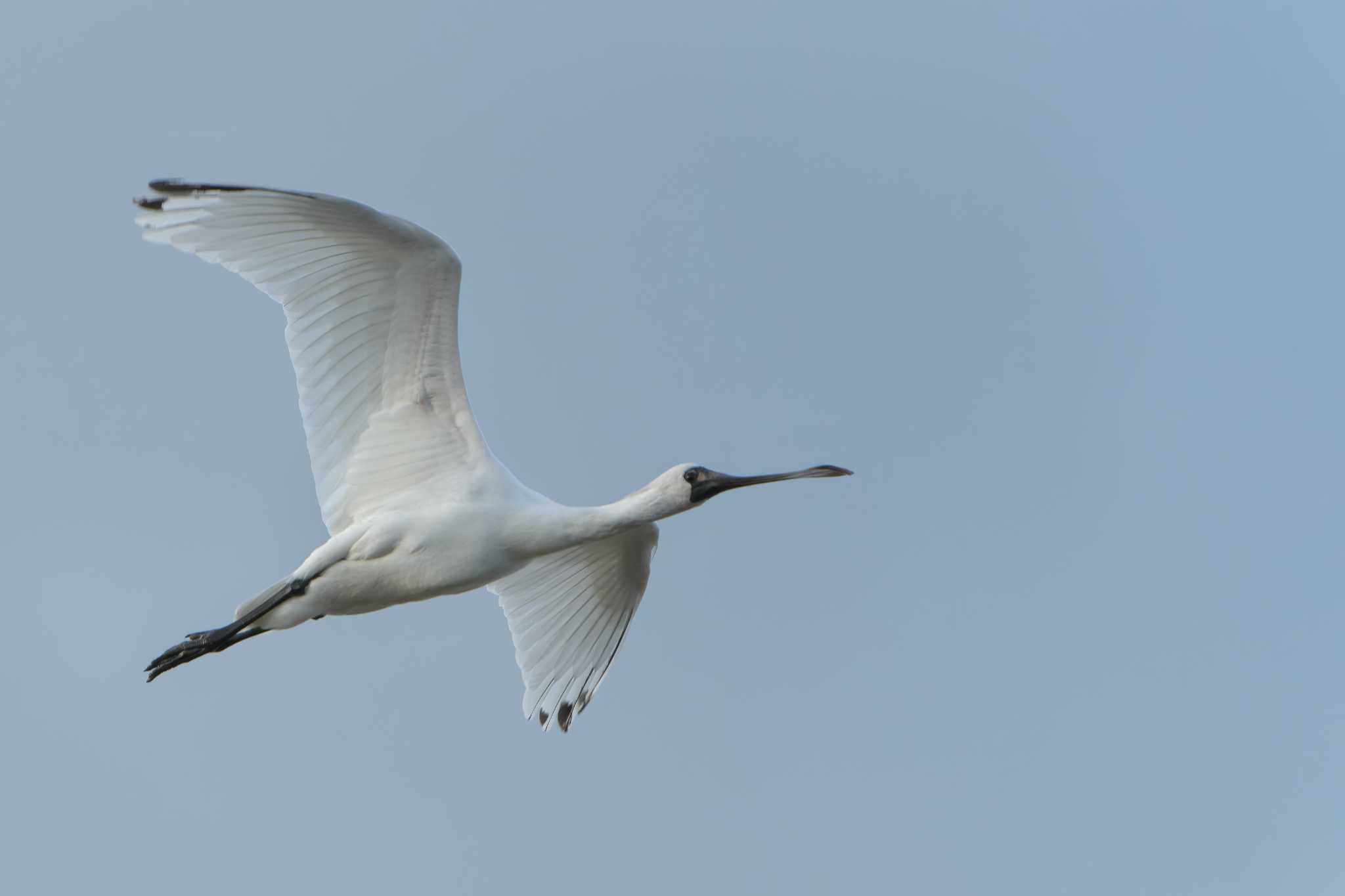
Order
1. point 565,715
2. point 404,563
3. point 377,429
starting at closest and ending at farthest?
point 404,563 < point 377,429 < point 565,715

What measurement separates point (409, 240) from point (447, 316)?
74cm

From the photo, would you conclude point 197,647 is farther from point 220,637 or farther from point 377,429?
point 377,429

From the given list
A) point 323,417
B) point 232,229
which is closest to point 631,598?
point 323,417

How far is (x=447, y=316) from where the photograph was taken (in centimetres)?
1652

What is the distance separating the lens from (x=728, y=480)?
661 inches

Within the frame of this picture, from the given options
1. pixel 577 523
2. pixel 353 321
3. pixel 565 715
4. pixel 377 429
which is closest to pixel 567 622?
pixel 565 715

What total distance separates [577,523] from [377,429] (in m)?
1.89

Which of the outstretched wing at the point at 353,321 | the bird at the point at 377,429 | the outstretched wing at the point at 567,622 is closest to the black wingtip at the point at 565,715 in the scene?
the outstretched wing at the point at 567,622

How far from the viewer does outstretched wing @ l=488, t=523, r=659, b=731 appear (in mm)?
18938

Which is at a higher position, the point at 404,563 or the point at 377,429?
the point at 377,429

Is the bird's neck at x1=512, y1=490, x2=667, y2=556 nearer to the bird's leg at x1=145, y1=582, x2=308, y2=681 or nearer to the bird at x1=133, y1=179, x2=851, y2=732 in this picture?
the bird at x1=133, y1=179, x2=851, y2=732

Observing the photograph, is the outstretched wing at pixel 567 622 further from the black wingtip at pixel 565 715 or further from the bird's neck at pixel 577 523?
the bird's neck at pixel 577 523

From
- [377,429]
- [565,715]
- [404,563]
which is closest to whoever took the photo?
[404,563]

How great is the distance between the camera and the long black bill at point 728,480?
16766 millimetres
